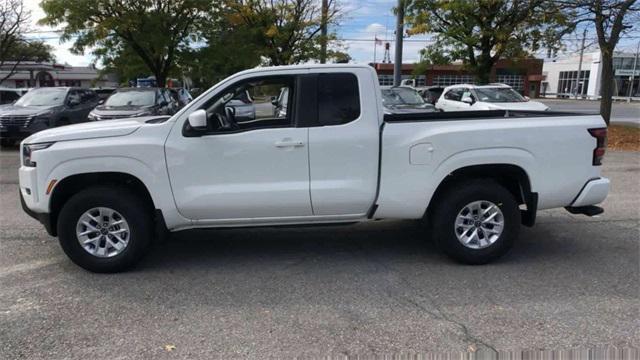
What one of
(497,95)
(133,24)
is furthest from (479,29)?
(133,24)

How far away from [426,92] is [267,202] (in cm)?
2209

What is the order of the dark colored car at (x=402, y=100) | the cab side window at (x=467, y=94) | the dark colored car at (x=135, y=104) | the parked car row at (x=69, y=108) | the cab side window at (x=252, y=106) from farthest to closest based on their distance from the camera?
the cab side window at (x=467, y=94) → the dark colored car at (x=402, y=100) → the parked car row at (x=69, y=108) → the dark colored car at (x=135, y=104) → the cab side window at (x=252, y=106)

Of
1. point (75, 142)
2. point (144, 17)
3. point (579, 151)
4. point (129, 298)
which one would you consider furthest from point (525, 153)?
point (144, 17)

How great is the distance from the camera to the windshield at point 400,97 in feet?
52.4

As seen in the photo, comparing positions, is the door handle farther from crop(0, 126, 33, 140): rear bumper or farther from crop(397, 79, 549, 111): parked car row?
crop(397, 79, 549, 111): parked car row

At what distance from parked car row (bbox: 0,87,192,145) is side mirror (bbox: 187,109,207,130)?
7.99 m

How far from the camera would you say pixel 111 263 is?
15.7ft

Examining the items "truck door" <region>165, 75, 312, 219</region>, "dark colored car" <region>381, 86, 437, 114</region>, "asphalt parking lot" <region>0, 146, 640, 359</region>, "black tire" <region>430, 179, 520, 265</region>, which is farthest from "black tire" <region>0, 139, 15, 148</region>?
"black tire" <region>430, 179, 520, 265</region>

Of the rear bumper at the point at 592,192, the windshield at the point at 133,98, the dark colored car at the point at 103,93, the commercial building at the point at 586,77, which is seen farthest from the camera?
the commercial building at the point at 586,77

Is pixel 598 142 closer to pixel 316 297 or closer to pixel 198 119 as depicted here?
pixel 316 297

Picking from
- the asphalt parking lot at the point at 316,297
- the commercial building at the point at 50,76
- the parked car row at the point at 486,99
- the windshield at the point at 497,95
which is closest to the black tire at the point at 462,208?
the asphalt parking lot at the point at 316,297

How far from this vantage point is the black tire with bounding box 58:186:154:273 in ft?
15.4

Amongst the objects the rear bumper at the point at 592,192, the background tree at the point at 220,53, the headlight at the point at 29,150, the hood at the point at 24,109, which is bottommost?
the rear bumper at the point at 592,192

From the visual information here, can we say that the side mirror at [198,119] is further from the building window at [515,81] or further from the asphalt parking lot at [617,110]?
the building window at [515,81]
